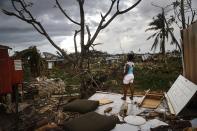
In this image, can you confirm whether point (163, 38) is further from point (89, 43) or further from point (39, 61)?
point (89, 43)

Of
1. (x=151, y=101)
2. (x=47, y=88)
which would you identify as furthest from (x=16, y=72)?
(x=47, y=88)

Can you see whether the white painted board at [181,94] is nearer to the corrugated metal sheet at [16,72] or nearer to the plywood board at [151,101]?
the plywood board at [151,101]

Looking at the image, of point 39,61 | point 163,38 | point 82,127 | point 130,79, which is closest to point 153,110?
point 130,79

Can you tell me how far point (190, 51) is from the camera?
9.50 metres

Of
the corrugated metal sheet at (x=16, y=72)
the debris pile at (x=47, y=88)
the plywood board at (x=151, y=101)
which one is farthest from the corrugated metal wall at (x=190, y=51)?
the debris pile at (x=47, y=88)

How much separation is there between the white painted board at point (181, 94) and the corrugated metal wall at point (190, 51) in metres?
0.51

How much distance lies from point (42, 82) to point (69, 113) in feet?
21.8

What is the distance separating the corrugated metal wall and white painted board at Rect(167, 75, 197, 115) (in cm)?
51

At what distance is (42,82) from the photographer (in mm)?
14852

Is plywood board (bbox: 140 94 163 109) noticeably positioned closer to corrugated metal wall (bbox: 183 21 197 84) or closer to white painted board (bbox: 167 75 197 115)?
white painted board (bbox: 167 75 197 115)

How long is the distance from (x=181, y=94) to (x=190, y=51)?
1901 millimetres

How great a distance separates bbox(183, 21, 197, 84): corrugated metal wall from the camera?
8.82 meters

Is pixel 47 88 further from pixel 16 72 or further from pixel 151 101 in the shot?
pixel 151 101

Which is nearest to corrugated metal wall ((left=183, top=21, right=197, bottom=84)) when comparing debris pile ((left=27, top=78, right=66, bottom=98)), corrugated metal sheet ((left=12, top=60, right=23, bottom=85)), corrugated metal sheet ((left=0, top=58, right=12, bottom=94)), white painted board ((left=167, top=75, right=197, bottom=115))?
white painted board ((left=167, top=75, right=197, bottom=115))
